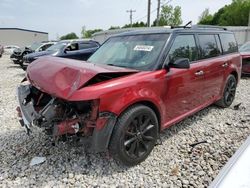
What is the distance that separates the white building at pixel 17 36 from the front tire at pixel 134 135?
5520cm

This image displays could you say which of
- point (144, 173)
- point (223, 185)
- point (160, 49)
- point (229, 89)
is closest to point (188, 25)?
point (160, 49)

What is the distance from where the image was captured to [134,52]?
3.70 m

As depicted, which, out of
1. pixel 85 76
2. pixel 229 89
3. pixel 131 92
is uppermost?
pixel 85 76

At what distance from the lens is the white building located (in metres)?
53.0

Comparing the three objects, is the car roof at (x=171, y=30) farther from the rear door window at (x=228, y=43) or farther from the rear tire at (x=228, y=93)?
the rear tire at (x=228, y=93)

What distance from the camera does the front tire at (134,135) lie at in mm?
2865

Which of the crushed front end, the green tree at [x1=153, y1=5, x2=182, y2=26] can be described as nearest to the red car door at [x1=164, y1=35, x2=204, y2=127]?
the crushed front end

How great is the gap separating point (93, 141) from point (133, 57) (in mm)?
1467

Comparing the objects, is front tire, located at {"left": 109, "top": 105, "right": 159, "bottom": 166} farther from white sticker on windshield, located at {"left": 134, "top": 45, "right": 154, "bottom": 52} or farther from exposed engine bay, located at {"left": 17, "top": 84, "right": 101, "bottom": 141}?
white sticker on windshield, located at {"left": 134, "top": 45, "right": 154, "bottom": 52}

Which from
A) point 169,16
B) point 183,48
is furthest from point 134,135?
point 169,16

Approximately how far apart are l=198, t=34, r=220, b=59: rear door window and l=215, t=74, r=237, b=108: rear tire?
858 mm

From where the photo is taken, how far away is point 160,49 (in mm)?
3502

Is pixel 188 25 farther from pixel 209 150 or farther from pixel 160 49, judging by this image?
pixel 209 150

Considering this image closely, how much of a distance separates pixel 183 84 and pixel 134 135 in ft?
3.89
